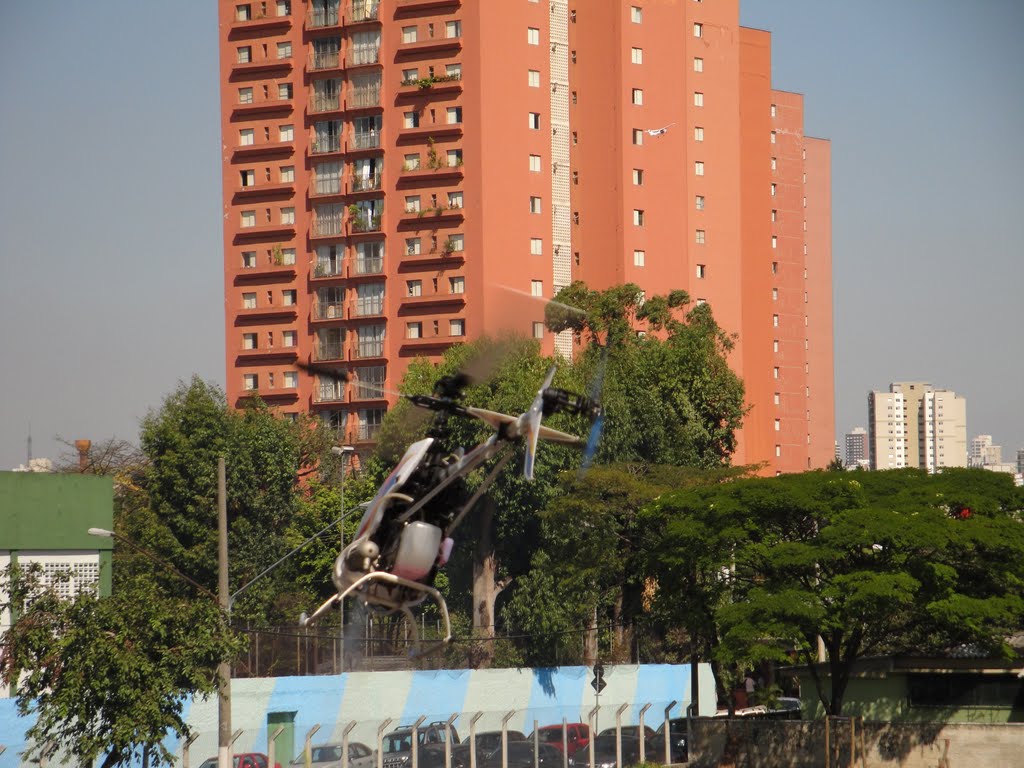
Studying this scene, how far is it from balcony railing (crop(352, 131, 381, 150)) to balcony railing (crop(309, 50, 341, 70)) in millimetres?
4841

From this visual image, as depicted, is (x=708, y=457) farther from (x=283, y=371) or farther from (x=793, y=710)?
(x=283, y=371)

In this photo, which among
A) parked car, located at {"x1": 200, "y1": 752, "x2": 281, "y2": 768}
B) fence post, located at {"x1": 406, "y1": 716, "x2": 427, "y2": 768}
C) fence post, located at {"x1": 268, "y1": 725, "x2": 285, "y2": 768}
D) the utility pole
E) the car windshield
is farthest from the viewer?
fence post, located at {"x1": 406, "y1": 716, "x2": 427, "y2": 768}

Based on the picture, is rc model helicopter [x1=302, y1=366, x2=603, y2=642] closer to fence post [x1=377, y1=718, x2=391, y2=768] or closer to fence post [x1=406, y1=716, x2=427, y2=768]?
fence post [x1=377, y1=718, x2=391, y2=768]

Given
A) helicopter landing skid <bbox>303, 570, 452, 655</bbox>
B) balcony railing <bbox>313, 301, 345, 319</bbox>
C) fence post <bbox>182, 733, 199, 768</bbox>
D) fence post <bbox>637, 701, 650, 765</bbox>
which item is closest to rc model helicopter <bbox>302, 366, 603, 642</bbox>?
helicopter landing skid <bbox>303, 570, 452, 655</bbox>

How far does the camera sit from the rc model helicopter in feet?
75.8

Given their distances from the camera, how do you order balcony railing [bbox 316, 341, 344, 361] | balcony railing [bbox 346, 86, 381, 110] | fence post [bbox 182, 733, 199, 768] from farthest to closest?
balcony railing [bbox 316, 341, 344, 361]
balcony railing [bbox 346, 86, 381, 110]
fence post [bbox 182, 733, 199, 768]

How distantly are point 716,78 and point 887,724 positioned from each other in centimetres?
6456

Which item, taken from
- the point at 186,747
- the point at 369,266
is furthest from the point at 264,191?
the point at 186,747

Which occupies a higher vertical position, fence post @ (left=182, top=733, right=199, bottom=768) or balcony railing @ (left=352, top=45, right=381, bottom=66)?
balcony railing @ (left=352, top=45, right=381, bottom=66)

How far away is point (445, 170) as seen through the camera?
9938 cm

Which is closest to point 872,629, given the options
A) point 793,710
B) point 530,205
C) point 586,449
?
point 793,710

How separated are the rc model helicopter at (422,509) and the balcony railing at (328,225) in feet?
262

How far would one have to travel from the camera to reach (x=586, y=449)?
23.8 meters

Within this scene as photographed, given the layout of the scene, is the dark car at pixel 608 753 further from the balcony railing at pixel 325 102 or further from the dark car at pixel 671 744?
the balcony railing at pixel 325 102
